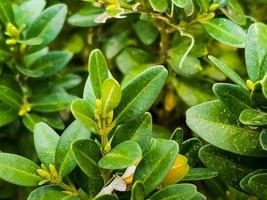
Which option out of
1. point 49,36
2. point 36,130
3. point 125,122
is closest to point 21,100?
point 49,36

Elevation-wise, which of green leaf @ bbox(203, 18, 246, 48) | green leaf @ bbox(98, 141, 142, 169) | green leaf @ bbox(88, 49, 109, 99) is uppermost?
green leaf @ bbox(88, 49, 109, 99)

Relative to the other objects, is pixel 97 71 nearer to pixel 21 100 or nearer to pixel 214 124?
pixel 214 124

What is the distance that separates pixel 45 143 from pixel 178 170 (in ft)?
0.74

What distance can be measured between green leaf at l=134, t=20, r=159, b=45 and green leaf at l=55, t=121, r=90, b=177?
0.41m

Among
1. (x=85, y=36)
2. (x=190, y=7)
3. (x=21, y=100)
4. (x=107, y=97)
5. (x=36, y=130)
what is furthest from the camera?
(x=85, y=36)

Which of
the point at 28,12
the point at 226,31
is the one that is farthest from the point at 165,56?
the point at 28,12

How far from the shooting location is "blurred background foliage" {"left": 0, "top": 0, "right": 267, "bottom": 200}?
1.11m

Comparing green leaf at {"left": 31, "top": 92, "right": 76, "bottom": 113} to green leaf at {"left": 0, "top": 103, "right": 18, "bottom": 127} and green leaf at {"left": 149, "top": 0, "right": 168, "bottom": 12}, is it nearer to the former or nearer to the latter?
green leaf at {"left": 0, "top": 103, "right": 18, "bottom": 127}

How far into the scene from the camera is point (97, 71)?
0.81 m

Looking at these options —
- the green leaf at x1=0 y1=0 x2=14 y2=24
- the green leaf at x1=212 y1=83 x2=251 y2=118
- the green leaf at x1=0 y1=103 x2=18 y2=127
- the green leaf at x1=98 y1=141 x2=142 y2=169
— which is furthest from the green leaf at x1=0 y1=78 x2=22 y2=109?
the green leaf at x1=212 y1=83 x2=251 y2=118

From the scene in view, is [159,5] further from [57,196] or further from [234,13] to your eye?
[57,196]

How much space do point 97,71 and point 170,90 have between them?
0.47 m

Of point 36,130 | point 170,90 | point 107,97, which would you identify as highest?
point 107,97

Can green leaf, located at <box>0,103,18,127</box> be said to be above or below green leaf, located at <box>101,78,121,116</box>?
below
